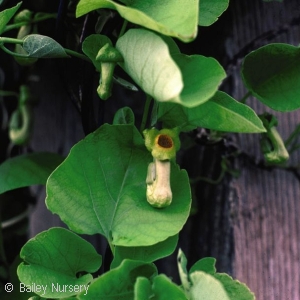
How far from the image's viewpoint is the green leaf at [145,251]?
0.46m

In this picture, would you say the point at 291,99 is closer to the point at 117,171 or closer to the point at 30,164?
the point at 117,171

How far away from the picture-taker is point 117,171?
0.48 m

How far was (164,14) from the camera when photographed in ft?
1.31

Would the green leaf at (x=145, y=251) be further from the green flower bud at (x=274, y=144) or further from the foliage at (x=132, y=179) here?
the green flower bud at (x=274, y=144)

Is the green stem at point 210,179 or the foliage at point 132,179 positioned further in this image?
the green stem at point 210,179

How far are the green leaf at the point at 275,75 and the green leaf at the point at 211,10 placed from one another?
6cm

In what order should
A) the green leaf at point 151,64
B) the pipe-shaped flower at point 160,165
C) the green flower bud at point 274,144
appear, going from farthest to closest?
the green flower bud at point 274,144 < the pipe-shaped flower at point 160,165 < the green leaf at point 151,64

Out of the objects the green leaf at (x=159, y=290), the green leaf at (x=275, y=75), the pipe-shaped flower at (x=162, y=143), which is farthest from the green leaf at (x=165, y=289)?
the green leaf at (x=275, y=75)

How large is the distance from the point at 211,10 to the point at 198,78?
12 centimetres

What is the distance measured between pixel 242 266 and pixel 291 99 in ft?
0.85

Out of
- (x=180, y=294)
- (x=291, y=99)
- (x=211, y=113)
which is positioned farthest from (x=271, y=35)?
(x=180, y=294)

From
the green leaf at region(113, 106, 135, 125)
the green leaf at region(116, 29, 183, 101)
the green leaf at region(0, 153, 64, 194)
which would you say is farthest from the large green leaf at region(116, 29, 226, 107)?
the green leaf at region(0, 153, 64, 194)

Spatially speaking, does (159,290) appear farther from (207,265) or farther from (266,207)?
(266,207)

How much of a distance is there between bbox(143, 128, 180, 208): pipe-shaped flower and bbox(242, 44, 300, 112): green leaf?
0.43 feet
